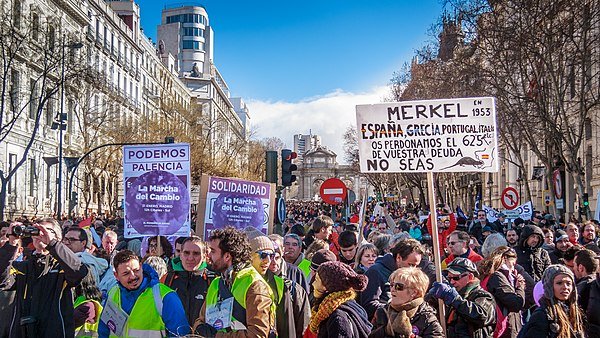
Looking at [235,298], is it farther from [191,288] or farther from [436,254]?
[436,254]

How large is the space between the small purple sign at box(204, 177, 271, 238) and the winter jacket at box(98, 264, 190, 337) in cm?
413

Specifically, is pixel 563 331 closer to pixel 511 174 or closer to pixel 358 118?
pixel 358 118

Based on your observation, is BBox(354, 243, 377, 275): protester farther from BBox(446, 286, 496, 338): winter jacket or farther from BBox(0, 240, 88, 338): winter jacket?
BBox(0, 240, 88, 338): winter jacket

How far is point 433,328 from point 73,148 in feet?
129

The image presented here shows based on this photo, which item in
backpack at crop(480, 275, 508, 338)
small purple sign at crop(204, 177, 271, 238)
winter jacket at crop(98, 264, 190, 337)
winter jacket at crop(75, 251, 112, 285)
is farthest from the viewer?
small purple sign at crop(204, 177, 271, 238)

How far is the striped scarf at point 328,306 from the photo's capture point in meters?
4.64

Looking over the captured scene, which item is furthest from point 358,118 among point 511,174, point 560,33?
point 511,174

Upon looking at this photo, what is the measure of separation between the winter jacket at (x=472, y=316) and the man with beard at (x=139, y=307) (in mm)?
2056

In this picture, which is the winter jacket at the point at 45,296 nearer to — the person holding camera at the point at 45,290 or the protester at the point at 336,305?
the person holding camera at the point at 45,290

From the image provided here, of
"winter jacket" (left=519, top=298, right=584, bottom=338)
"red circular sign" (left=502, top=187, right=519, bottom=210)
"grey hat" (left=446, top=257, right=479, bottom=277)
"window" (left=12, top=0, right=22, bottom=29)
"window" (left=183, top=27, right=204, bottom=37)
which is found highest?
"window" (left=183, top=27, right=204, bottom=37)

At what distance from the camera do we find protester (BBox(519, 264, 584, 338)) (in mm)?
5090

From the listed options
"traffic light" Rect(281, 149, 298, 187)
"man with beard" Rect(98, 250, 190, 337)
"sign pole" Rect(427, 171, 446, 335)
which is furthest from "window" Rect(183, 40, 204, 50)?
"man with beard" Rect(98, 250, 190, 337)

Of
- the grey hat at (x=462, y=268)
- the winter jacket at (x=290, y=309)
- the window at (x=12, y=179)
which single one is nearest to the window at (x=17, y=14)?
the window at (x=12, y=179)

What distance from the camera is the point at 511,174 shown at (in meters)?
49.9
